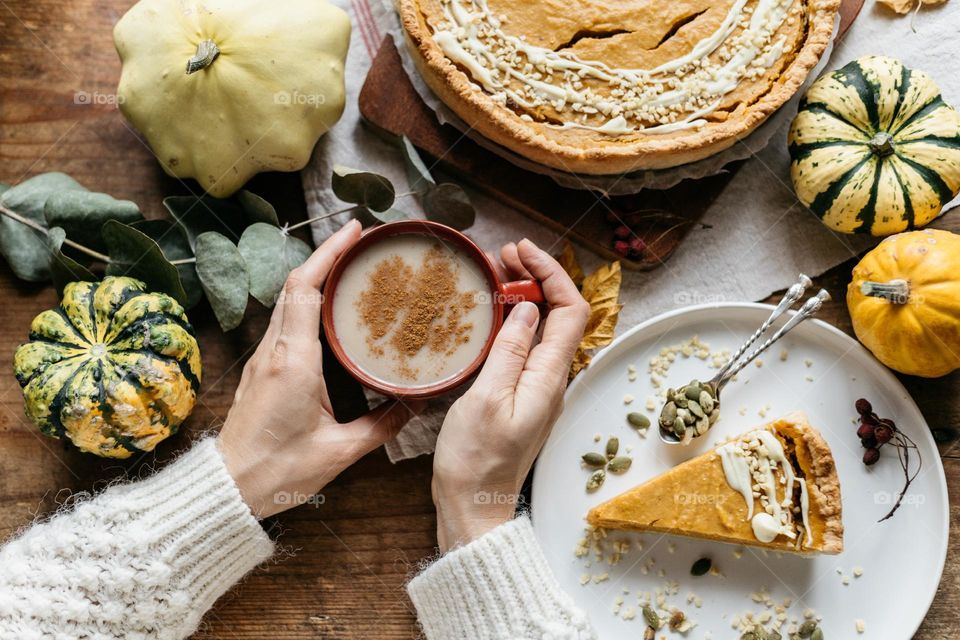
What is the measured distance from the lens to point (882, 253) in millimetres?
2182

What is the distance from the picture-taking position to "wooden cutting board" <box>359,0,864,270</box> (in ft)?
7.68

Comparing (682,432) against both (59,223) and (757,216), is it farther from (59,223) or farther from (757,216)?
(59,223)

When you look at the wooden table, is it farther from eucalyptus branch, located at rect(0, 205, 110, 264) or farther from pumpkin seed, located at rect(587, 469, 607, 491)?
pumpkin seed, located at rect(587, 469, 607, 491)

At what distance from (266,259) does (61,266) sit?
20.2 inches

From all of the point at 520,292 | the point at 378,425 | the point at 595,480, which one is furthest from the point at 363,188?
the point at 595,480

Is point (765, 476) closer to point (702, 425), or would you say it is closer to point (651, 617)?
point (702, 425)

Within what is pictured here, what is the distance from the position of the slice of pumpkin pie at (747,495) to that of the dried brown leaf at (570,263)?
57cm

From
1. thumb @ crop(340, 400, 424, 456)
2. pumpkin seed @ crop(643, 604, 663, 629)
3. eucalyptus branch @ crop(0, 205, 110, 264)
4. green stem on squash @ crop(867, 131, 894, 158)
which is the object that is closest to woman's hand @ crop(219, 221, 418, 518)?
thumb @ crop(340, 400, 424, 456)

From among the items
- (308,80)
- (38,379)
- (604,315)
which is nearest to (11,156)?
(38,379)

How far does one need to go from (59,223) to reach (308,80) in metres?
0.74

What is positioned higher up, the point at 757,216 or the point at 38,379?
the point at 757,216

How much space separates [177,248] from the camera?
2301 mm

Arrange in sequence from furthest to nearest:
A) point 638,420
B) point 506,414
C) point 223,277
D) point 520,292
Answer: point 638,420 < point 223,277 < point 520,292 < point 506,414

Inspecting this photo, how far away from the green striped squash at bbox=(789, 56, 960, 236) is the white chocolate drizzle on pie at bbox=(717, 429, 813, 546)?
2.02 ft
